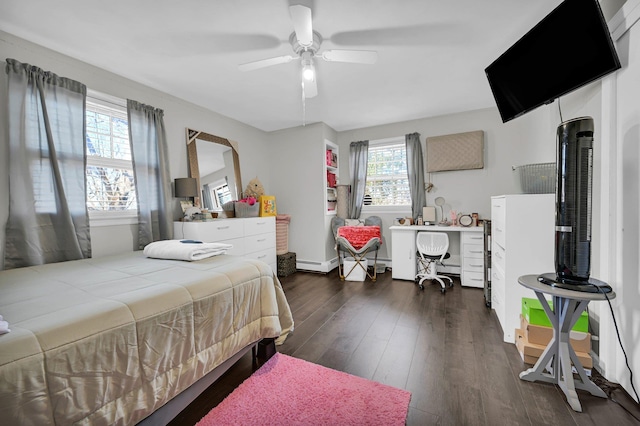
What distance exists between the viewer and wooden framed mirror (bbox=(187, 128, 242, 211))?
336 centimetres

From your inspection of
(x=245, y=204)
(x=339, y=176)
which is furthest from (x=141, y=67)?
(x=339, y=176)

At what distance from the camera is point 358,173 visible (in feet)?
15.1

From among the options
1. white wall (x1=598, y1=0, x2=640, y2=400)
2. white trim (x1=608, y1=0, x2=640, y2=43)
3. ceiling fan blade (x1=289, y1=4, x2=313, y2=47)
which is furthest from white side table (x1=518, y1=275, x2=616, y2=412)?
ceiling fan blade (x1=289, y1=4, x2=313, y2=47)

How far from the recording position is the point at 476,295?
3143 mm

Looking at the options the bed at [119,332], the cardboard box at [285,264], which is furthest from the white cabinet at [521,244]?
the cardboard box at [285,264]

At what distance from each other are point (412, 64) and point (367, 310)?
256 centimetres

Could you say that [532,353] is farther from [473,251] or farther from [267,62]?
[267,62]

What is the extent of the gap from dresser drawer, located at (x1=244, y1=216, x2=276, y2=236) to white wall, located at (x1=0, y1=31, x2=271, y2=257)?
2.74 ft

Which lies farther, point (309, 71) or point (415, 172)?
point (415, 172)

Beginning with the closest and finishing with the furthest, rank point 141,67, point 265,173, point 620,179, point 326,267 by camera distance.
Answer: point 620,179
point 141,67
point 326,267
point 265,173

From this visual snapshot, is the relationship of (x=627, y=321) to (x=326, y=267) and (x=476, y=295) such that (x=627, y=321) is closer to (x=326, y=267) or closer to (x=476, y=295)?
(x=476, y=295)

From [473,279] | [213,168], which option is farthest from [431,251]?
[213,168]

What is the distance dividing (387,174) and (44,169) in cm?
429

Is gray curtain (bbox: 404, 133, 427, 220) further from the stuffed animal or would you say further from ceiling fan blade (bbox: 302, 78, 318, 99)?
the stuffed animal
